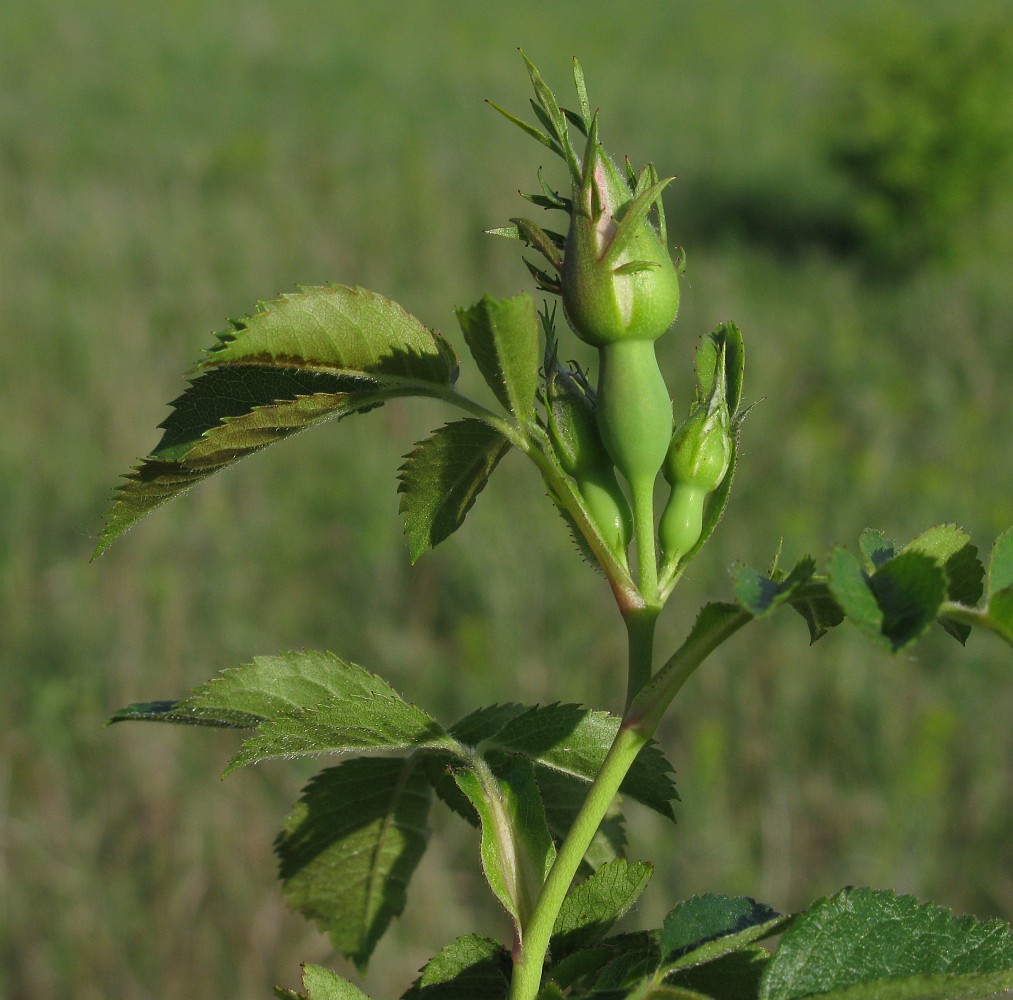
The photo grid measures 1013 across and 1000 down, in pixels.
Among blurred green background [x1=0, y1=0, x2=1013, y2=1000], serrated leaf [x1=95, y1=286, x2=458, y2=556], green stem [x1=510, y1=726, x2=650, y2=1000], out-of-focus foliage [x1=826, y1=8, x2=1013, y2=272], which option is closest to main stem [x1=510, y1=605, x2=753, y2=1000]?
green stem [x1=510, y1=726, x2=650, y2=1000]

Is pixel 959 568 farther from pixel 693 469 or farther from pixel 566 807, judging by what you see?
pixel 566 807

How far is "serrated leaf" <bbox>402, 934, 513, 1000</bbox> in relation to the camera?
0.61 m

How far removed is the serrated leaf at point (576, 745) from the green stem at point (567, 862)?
0.33 feet

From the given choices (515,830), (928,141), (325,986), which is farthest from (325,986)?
(928,141)

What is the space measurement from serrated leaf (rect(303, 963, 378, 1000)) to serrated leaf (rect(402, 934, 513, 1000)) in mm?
33

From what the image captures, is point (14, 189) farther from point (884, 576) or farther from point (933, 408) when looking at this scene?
point (884, 576)

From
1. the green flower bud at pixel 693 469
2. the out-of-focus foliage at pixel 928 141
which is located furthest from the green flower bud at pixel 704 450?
the out-of-focus foliage at pixel 928 141

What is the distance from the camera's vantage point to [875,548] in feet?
1.95

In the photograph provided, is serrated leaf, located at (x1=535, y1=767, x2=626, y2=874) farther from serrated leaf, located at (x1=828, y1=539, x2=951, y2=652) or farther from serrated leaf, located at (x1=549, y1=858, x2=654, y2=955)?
serrated leaf, located at (x1=828, y1=539, x2=951, y2=652)

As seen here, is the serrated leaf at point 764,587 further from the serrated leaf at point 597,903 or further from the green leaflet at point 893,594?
the serrated leaf at point 597,903

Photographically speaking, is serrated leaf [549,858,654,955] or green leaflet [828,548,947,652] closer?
green leaflet [828,548,947,652]

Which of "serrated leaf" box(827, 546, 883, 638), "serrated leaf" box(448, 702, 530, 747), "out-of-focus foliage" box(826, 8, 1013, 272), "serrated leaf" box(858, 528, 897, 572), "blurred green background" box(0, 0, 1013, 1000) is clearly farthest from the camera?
"out-of-focus foliage" box(826, 8, 1013, 272)

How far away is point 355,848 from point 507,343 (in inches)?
15.5

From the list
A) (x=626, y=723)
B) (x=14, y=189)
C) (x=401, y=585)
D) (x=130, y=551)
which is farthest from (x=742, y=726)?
(x=14, y=189)
